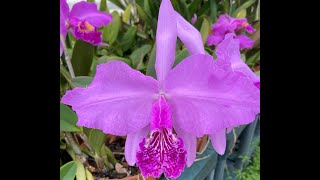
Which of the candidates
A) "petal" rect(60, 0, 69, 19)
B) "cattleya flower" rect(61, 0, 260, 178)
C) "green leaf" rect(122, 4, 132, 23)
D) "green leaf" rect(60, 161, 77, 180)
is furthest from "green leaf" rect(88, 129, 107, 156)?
"green leaf" rect(122, 4, 132, 23)

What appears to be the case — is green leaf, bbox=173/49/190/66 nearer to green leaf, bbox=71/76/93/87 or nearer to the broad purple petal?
green leaf, bbox=71/76/93/87

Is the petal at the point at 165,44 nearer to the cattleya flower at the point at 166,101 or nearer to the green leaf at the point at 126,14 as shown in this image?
the cattleya flower at the point at 166,101

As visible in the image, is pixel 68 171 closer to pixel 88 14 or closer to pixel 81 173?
pixel 81 173

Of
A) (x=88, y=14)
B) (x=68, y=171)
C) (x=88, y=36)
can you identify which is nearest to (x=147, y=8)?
(x=88, y=14)

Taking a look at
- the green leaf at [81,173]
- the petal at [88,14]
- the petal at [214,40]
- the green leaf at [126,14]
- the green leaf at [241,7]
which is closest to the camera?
the green leaf at [81,173]

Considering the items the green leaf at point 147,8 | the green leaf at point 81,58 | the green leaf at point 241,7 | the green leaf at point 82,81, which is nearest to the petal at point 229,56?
the green leaf at point 82,81

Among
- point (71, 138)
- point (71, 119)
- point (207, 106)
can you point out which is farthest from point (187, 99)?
point (71, 138)

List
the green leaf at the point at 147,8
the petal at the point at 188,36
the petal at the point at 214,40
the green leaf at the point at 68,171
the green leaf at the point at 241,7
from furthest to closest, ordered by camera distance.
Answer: the green leaf at the point at 241,7
the petal at the point at 214,40
the green leaf at the point at 147,8
the green leaf at the point at 68,171
the petal at the point at 188,36

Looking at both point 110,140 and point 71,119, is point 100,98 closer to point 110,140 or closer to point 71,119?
point 71,119
